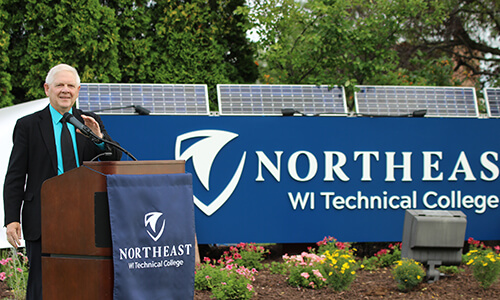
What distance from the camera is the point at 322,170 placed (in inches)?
295

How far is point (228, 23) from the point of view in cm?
903

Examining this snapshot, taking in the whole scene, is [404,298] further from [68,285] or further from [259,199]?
[68,285]

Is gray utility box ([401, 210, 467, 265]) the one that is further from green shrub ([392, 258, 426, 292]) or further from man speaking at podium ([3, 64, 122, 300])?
man speaking at podium ([3, 64, 122, 300])

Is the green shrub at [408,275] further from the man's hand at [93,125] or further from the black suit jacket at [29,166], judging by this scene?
the man's hand at [93,125]

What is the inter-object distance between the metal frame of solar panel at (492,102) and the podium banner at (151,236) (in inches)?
245

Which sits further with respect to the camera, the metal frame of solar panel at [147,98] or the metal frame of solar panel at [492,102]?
the metal frame of solar panel at [492,102]

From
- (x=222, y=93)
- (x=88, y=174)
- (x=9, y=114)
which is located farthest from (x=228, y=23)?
(x=88, y=174)

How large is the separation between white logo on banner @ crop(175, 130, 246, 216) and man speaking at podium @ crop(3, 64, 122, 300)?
379 centimetres

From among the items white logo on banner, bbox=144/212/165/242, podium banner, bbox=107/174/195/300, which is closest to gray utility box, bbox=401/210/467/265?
podium banner, bbox=107/174/195/300

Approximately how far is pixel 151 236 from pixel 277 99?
4925mm

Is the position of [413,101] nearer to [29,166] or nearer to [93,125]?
[93,125]

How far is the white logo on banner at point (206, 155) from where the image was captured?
7234mm

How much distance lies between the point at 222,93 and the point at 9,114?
2.58 meters

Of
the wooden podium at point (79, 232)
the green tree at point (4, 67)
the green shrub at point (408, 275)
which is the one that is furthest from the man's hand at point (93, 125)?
the green tree at point (4, 67)
